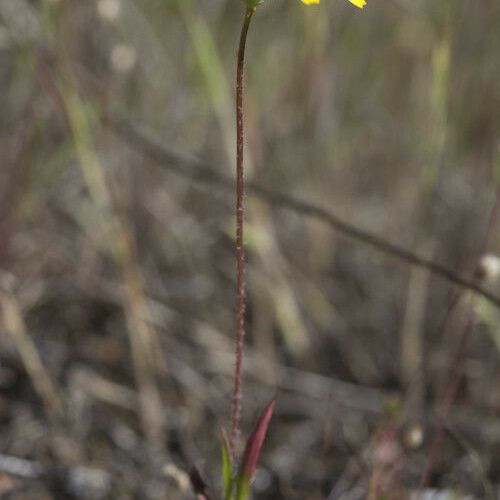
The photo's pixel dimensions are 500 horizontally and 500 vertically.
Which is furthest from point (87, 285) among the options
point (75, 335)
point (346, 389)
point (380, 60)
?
point (380, 60)

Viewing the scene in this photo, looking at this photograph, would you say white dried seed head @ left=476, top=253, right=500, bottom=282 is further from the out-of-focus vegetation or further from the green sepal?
the green sepal

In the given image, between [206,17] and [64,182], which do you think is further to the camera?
[206,17]

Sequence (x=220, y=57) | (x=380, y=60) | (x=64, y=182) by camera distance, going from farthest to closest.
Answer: (x=380, y=60)
(x=220, y=57)
(x=64, y=182)

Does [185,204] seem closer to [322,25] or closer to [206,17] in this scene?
[206,17]

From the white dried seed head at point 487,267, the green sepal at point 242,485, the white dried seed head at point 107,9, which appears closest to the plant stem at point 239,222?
the green sepal at point 242,485

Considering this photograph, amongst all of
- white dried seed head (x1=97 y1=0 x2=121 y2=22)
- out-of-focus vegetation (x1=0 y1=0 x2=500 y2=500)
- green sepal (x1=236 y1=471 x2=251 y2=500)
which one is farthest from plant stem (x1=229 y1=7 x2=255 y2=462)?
white dried seed head (x1=97 y1=0 x2=121 y2=22)

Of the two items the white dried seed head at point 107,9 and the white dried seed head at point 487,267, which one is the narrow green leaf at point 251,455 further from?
the white dried seed head at point 107,9

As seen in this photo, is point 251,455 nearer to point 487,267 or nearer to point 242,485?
point 242,485

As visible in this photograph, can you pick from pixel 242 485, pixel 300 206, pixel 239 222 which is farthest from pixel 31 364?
pixel 239 222
